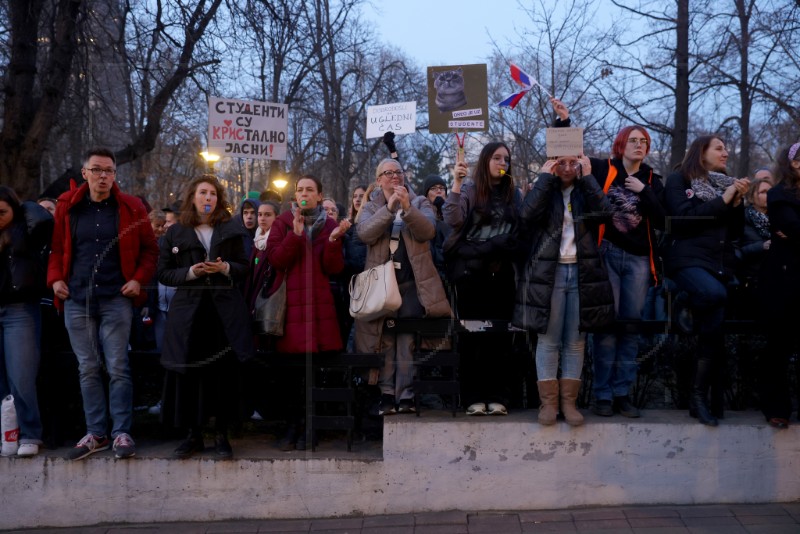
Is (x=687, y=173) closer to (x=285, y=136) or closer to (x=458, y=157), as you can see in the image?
(x=458, y=157)

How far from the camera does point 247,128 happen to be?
6156 mm

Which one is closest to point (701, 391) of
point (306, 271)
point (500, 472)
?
point (500, 472)

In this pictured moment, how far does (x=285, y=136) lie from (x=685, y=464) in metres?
4.03

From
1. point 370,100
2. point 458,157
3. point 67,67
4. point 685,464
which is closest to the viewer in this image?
point 685,464

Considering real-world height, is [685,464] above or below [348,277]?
below

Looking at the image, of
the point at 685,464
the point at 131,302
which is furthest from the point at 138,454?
the point at 685,464

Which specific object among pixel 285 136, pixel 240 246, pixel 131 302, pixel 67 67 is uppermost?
pixel 67 67

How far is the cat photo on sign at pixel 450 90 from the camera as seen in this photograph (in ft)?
20.4

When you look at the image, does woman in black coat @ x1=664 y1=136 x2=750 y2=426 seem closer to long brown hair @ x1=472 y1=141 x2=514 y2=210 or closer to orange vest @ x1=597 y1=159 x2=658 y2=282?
orange vest @ x1=597 y1=159 x2=658 y2=282

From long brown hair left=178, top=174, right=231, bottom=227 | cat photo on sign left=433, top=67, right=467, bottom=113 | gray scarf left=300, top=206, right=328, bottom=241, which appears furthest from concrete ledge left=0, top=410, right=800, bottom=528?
cat photo on sign left=433, top=67, right=467, bottom=113

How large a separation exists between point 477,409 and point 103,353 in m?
2.74

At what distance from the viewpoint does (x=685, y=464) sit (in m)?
5.09

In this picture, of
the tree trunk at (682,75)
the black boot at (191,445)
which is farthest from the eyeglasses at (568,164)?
the tree trunk at (682,75)

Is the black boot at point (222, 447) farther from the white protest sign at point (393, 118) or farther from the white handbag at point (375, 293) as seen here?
the white protest sign at point (393, 118)
